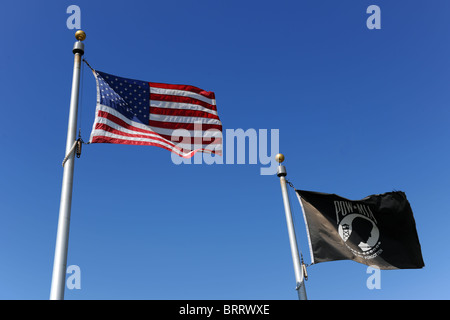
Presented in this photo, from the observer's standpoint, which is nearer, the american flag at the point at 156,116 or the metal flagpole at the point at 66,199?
the metal flagpole at the point at 66,199

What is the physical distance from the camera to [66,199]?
9383mm

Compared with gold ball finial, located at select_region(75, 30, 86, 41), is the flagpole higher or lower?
lower

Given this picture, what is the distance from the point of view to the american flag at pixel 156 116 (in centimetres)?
1149

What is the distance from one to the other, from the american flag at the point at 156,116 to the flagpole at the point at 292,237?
2.30 metres

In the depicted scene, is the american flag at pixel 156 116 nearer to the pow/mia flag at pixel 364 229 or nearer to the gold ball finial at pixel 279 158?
the gold ball finial at pixel 279 158

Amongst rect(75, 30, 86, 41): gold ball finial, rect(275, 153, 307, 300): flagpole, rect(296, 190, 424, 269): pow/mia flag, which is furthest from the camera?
rect(296, 190, 424, 269): pow/mia flag

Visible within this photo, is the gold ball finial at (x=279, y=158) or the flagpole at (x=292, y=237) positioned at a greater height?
the gold ball finial at (x=279, y=158)

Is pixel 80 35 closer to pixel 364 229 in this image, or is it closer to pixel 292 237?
pixel 292 237

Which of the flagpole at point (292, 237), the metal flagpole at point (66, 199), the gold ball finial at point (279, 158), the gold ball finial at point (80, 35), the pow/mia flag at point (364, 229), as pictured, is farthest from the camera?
the gold ball finial at point (279, 158)

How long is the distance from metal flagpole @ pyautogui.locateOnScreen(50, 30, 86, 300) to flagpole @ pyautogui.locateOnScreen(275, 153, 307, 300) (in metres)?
6.40

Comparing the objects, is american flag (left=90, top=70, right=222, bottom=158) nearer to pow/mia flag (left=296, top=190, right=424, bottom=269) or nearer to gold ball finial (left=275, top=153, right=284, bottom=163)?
gold ball finial (left=275, top=153, right=284, bottom=163)

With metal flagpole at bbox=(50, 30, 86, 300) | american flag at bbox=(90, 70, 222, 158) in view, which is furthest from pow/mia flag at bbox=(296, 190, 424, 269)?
metal flagpole at bbox=(50, 30, 86, 300)

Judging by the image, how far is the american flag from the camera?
1149 centimetres

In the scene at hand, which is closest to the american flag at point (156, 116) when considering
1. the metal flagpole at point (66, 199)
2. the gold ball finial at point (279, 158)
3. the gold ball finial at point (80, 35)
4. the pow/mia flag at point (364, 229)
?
the metal flagpole at point (66, 199)
